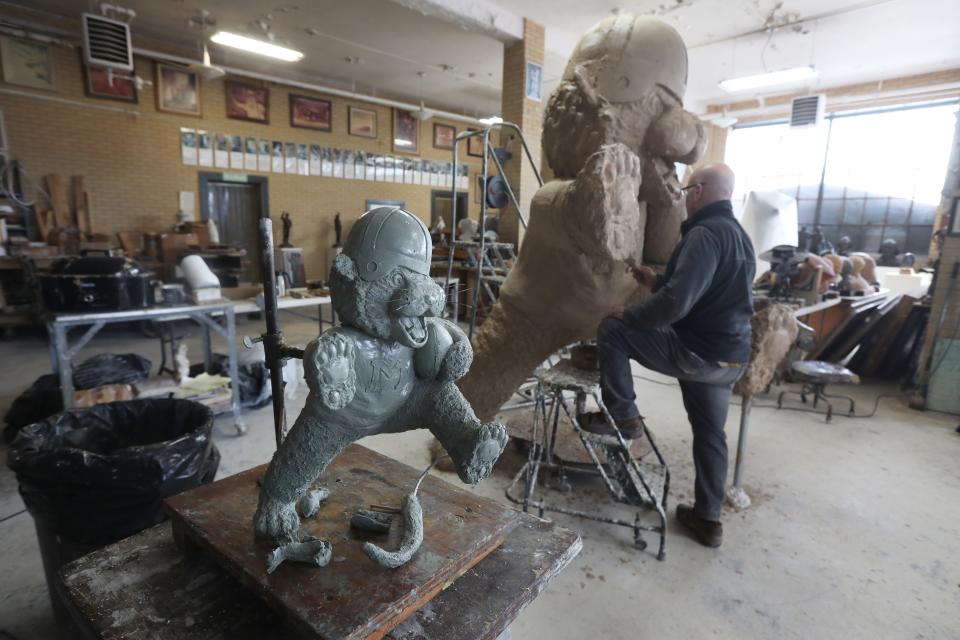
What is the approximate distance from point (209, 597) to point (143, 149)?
9.02m

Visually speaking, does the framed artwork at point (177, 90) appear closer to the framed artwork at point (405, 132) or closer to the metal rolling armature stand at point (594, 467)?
the framed artwork at point (405, 132)

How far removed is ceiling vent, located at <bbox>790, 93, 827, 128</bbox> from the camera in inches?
344

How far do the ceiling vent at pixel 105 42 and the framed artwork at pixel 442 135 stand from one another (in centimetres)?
662

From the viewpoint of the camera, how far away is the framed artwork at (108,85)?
753 centimetres

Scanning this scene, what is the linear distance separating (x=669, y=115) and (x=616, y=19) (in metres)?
0.55

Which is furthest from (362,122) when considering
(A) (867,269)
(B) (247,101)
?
(A) (867,269)

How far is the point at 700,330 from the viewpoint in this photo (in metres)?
2.52

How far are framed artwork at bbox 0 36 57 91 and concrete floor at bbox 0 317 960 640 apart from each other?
21.8 ft

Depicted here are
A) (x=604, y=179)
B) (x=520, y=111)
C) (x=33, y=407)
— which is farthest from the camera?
(x=520, y=111)

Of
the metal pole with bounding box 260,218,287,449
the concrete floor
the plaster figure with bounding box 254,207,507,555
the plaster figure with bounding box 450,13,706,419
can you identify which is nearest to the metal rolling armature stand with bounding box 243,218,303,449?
the metal pole with bounding box 260,218,287,449

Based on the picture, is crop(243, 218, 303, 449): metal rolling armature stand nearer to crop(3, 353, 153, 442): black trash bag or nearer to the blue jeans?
the blue jeans

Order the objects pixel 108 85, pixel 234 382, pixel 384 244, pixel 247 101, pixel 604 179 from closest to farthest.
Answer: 1. pixel 384 244
2. pixel 604 179
3. pixel 234 382
4. pixel 108 85
5. pixel 247 101

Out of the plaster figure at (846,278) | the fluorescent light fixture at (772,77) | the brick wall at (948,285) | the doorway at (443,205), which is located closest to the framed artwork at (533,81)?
the fluorescent light fixture at (772,77)

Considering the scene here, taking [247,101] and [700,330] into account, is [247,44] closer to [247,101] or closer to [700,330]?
[247,101]
